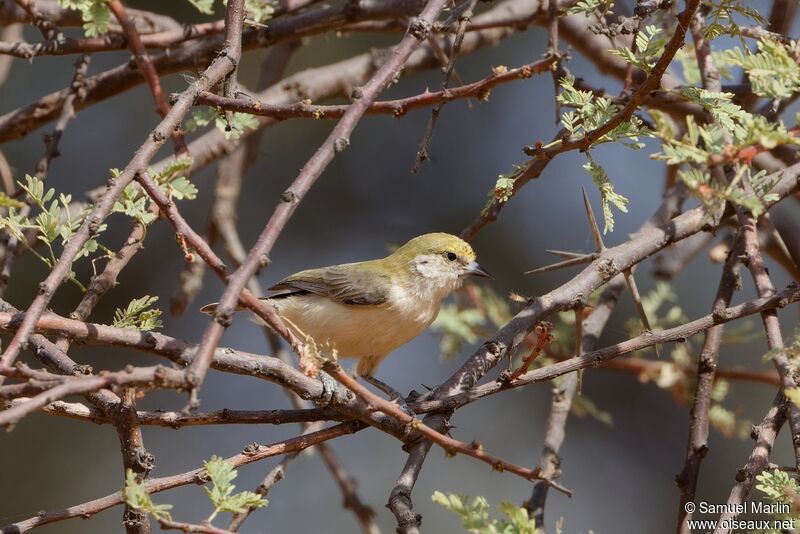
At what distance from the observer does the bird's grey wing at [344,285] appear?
4.77 metres

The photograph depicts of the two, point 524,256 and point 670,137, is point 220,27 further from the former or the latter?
point 524,256

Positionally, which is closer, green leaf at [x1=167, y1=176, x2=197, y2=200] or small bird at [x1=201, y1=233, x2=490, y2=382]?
green leaf at [x1=167, y1=176, x2=197, y2=200]

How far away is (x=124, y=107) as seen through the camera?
8.40 m

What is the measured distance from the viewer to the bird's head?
195 inches

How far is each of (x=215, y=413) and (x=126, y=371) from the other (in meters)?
0.77

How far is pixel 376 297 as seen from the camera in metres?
4.75

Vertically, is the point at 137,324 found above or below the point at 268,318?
above

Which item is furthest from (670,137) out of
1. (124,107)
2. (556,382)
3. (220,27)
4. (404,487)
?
(124,107)

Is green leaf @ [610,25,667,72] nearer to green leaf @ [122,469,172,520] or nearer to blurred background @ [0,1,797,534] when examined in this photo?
green leaf @ [122,469,172,520]

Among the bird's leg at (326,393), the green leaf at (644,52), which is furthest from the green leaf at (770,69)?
the bird's leg at (326,393)

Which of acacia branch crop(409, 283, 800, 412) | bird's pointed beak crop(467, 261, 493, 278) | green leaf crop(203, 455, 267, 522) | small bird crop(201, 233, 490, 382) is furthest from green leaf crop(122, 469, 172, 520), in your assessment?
bird's pointed beak crop(467, 261, 493, 278)

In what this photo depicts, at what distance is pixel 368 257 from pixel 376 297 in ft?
10.4

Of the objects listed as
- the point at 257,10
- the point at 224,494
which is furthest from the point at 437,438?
the point at 257,10

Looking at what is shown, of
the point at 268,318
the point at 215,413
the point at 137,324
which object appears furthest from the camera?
the point at 137,324
